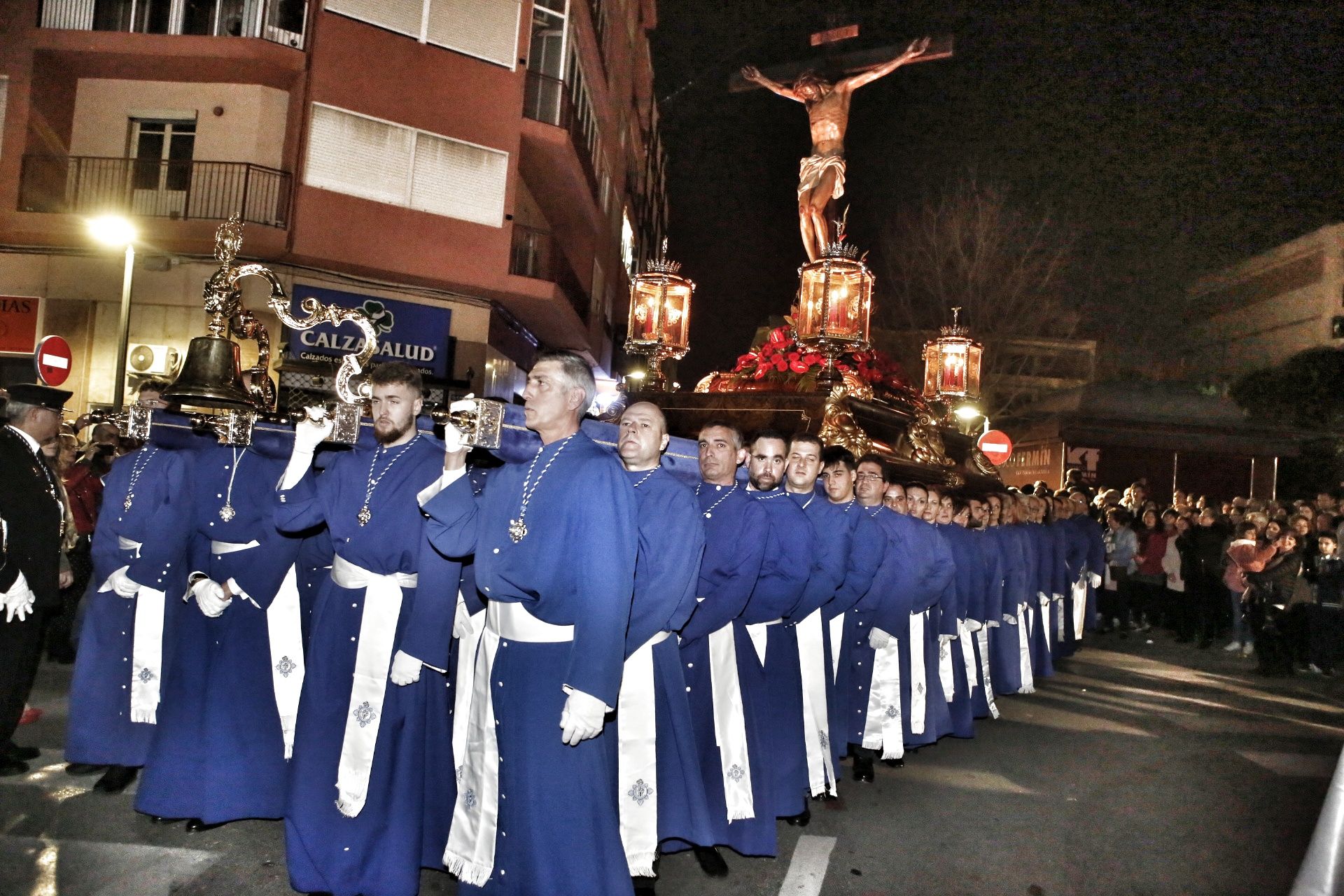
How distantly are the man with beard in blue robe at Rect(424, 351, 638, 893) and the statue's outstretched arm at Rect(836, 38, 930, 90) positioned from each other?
30.0 ft

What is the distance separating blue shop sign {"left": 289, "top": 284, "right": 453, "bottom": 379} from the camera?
16609 millimetres

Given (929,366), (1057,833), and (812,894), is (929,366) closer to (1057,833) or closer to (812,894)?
(1057,833)

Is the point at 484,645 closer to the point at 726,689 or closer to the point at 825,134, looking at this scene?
the point at 726,689

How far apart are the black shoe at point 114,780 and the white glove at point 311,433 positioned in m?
2.28

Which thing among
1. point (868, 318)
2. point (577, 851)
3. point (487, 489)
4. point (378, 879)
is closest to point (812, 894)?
point (577, 851)

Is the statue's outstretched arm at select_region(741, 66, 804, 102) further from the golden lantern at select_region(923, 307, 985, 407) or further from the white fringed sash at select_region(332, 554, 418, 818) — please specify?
the white fringed sash at select_region(332, 554, 418, 818)

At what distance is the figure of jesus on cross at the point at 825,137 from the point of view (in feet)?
38.9

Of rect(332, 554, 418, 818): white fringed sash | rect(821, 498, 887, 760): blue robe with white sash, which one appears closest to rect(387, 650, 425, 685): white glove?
rect(332, 554, 418, 818): white fringed sash

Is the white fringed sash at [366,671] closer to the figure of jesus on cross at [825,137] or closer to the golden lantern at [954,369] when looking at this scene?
the figure of jesus on cross at [825,137]

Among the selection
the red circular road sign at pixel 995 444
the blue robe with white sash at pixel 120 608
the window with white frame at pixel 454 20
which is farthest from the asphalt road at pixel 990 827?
the window with white frame at pixel 454 20

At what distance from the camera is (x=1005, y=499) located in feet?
34.3

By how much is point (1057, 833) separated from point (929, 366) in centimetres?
790

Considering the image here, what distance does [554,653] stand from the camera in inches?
144

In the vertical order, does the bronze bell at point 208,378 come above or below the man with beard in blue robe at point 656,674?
above
